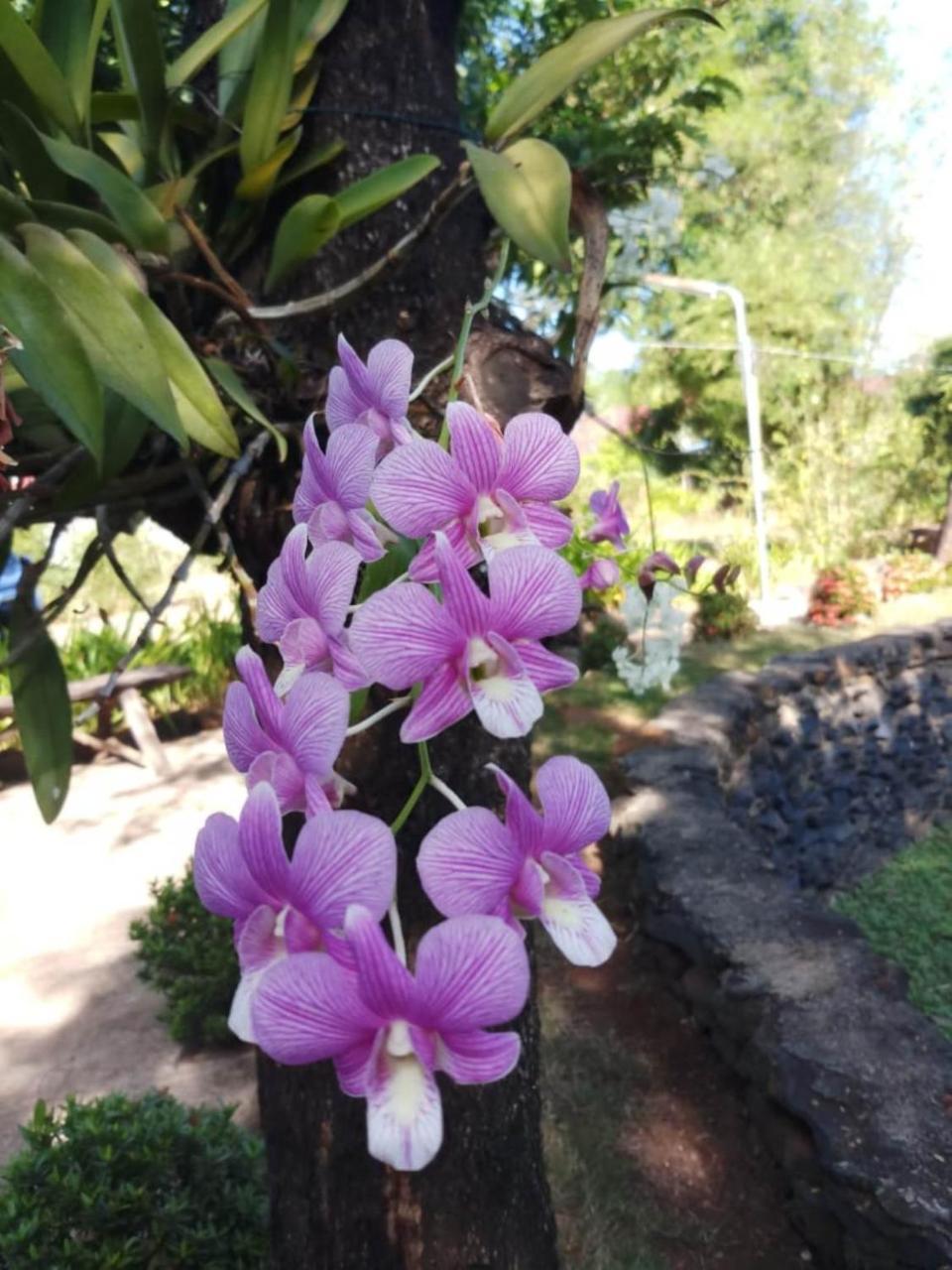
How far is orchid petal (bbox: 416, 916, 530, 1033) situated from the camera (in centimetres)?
36

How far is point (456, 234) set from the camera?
1187mm

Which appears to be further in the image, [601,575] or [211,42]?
[211,42]

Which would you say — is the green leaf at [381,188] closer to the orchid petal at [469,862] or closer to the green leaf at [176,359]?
the green leaf at [176,359]

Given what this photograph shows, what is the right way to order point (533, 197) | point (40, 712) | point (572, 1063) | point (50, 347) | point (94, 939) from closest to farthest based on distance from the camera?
point (50, 347) < point (533, 197) < point (40, 712) < point (572, 1063) < point (94, 939)

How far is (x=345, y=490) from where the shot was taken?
52cm

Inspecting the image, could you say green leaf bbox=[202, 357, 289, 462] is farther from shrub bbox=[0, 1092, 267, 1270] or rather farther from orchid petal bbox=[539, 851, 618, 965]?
shrub bbox=[0, 1092, 267, 1270]

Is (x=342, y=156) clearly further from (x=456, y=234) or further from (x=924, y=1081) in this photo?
(x=924, y=1081)

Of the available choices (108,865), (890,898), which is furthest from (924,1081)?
(108,865)

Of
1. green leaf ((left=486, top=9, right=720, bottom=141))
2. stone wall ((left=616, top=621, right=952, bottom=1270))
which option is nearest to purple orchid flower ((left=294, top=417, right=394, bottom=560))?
green leaf ((left=486, top=9, right=720, bottom=141))

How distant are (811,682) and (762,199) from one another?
1306 centimetres

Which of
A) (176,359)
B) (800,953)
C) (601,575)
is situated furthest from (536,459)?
(800,953)

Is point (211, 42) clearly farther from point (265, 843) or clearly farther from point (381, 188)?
point (265, 843)

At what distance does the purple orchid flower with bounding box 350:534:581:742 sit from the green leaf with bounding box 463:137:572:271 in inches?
18.4

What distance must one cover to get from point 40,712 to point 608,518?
763 mm
